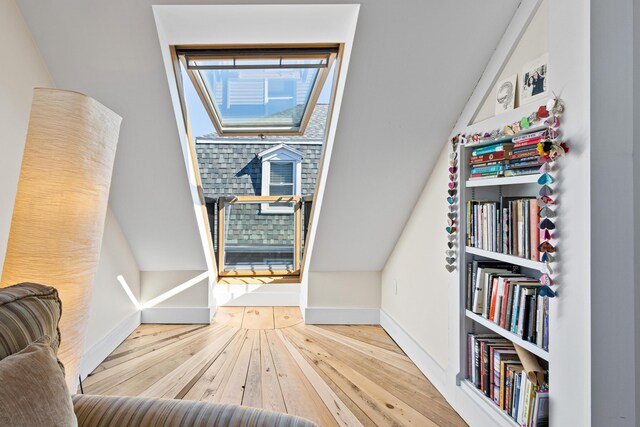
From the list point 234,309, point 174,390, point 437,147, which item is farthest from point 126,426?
point 234,309

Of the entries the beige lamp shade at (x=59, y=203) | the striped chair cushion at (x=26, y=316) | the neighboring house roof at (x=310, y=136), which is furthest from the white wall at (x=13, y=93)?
the neighboring house roof at (x=310, y=136)

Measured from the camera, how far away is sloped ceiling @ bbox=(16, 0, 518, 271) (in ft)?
5.45

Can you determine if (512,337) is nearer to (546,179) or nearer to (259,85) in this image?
(546,179)

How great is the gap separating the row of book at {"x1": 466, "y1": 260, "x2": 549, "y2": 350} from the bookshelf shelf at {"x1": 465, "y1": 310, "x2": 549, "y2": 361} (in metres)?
0.01

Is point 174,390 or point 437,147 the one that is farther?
→ point 437,147

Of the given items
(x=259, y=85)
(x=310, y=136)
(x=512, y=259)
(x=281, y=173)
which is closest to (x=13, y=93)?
(x=259, y=85)

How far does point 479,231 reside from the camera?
5.98ft

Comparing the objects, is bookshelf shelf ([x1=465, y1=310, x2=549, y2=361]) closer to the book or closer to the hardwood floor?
the hardwood floor

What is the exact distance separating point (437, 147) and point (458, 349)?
3.85 ft

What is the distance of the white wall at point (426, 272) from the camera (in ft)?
7.19

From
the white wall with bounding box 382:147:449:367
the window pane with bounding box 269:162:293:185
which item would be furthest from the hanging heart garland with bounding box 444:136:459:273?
the window pane with bounding box 269:162:293:185

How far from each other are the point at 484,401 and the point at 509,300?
521mm

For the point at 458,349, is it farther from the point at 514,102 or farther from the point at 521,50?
the point at 521,50

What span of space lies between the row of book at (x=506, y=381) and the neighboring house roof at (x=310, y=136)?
1.65m
